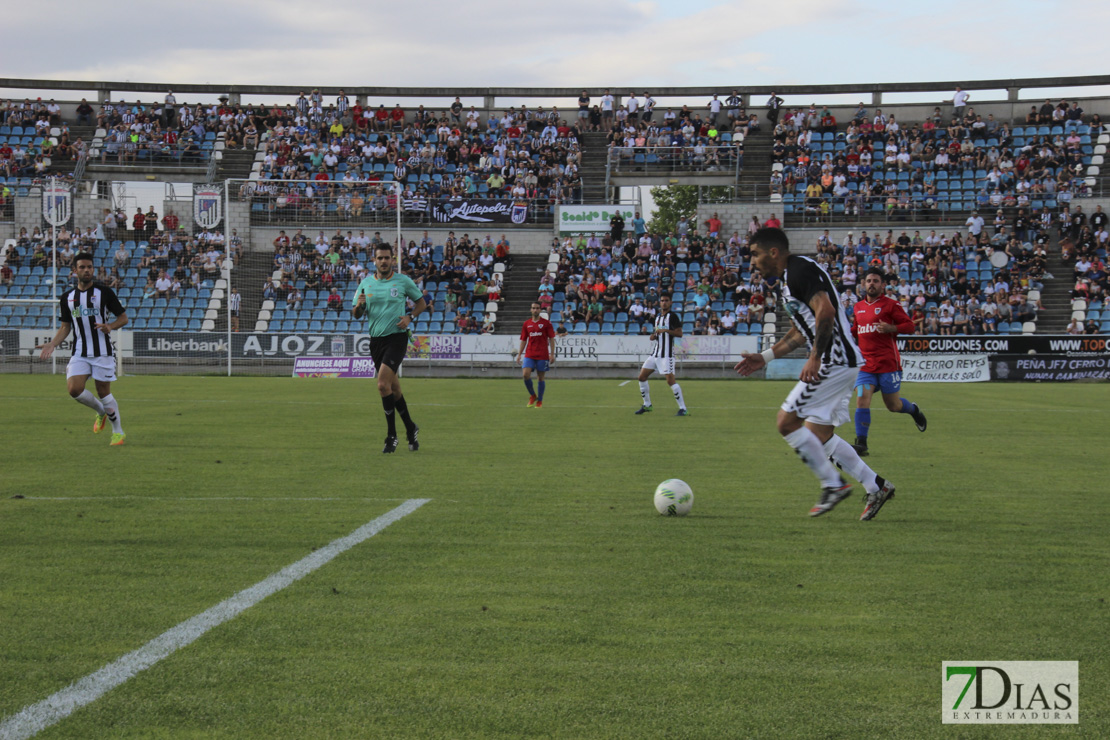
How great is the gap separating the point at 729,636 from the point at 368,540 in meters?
2.78

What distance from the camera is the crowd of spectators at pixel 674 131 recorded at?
1705 inches

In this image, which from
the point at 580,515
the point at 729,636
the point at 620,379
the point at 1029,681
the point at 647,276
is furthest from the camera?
the point at 647,276

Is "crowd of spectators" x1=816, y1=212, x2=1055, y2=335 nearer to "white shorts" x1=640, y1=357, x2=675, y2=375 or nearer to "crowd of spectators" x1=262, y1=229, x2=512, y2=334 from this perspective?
"crowd of spectators" x1=262, y1=229, x2=512, y2=334

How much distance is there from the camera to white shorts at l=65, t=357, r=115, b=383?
472 inches

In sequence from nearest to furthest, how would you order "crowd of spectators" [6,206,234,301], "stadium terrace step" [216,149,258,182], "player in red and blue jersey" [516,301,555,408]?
"player in red and blue jersey" [516,301,555,408], "crowd of spectators" [6,206,234,301], "stadium terrace step" [216,149,258,182]

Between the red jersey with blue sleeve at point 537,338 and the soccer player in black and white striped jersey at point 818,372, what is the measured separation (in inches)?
491

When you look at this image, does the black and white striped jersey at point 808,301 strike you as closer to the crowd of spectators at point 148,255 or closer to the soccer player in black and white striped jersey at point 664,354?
the soccer player in black and white striped jersey at point 664,354

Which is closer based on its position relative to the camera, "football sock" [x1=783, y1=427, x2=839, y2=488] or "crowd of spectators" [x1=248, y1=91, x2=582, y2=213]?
"football sock" [x1=783, y1=427, x2=839, y2=488]

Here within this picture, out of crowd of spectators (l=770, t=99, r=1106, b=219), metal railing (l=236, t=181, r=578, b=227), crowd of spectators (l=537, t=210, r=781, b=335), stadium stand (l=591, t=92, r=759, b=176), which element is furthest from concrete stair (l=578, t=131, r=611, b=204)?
metal railing (l=236, t=181, r=578, b=227)

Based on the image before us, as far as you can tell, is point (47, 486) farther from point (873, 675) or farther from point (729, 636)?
point (873, 675)

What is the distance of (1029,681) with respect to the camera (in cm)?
358

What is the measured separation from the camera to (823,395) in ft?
23.6

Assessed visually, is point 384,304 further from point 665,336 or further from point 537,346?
point 537,346

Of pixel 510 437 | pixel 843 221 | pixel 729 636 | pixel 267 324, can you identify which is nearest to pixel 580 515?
pixel 729 636
